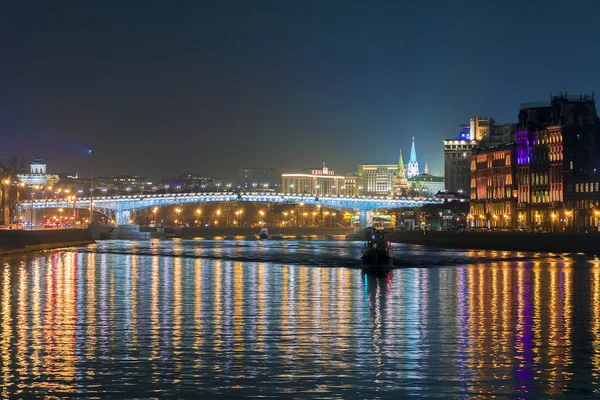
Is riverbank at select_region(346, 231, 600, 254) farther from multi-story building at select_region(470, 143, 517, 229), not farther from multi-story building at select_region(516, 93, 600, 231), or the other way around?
multi-story building at select_region(470, 143, 517, 229)

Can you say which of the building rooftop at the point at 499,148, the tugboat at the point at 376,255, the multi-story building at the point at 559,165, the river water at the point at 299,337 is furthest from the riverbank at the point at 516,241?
the river water at the point at 299,337

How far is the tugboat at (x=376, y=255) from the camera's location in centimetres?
7650

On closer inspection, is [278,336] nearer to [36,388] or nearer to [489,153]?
[36,388]

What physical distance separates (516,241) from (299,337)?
318ft

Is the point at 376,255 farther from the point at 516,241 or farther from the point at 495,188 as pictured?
the point at 495,188

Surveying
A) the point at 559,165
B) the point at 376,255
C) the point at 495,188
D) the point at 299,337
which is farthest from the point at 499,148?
the point at 299,337

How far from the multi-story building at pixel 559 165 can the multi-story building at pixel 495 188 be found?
4561 mm

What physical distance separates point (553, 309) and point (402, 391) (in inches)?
864

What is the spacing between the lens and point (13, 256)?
9625 centimetres

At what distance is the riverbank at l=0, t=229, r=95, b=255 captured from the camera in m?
96.2

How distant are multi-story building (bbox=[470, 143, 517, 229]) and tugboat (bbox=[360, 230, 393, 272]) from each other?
310 feet

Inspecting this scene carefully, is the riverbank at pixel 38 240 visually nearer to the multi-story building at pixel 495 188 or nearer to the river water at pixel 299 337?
the river water at pixel 299 337

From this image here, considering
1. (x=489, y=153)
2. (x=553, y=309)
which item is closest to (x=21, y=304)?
(x=553, y=309)

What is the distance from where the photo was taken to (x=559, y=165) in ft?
490
